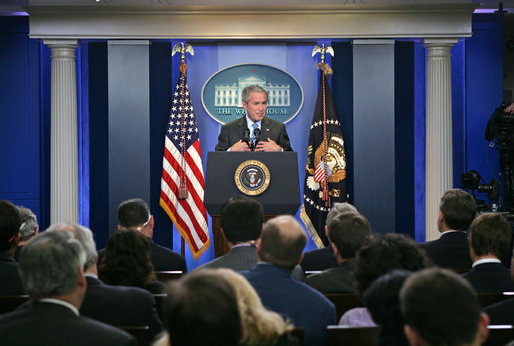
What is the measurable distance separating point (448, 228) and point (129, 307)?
2.64m

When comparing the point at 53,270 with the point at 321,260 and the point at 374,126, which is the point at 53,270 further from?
the point at 374,126

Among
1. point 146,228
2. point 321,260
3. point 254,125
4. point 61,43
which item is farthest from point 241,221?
point 61,43

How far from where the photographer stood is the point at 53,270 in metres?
2.22

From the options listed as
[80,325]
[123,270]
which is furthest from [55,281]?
[123,270]

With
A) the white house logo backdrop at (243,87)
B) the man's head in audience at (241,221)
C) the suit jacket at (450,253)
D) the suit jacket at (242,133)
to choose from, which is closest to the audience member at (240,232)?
the man's head in audience at (241,221)

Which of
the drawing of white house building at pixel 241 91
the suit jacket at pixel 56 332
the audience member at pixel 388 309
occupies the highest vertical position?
the drawing of white house building at pixel 241 91

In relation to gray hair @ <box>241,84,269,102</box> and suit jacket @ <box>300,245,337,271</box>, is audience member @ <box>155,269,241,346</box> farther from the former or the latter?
gray hair @ <box>241,84,269,102</box>

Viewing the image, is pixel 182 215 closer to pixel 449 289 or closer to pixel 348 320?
pixel 348 320

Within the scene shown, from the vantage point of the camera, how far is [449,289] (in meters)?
1.53

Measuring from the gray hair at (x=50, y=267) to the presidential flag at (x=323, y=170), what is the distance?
6145 mm

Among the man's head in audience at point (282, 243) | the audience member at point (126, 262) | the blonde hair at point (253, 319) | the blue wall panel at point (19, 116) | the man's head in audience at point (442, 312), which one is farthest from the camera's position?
the blue wall panel at point (19, 116)

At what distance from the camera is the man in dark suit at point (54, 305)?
84.0 inches

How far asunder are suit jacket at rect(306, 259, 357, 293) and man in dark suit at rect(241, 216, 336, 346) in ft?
1.94

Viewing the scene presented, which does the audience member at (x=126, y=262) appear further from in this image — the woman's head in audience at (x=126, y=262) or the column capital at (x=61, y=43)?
the column capital at (x=61, y=43)
